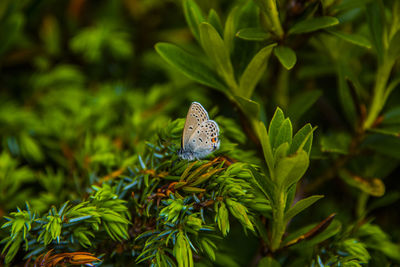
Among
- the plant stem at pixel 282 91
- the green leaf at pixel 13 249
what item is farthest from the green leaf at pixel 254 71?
the green leaf at pixel 13 249

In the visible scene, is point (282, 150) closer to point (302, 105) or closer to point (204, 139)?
point (204, 139)

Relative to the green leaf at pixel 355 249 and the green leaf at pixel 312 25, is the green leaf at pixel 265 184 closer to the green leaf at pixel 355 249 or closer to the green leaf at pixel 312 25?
the green leaf at pixel 355 249

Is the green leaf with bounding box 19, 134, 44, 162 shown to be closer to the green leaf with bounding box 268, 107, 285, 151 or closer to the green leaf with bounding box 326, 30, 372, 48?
the green leaf with bounding box 268, 107, 285, 151

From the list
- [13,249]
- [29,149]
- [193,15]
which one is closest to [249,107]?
[193,15]

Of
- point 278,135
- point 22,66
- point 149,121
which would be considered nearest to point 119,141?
point 149,121

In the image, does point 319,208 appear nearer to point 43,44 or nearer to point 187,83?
point 187,83

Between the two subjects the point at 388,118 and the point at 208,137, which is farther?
the point at 388,118

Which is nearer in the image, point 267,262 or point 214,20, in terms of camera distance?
point 267,262
